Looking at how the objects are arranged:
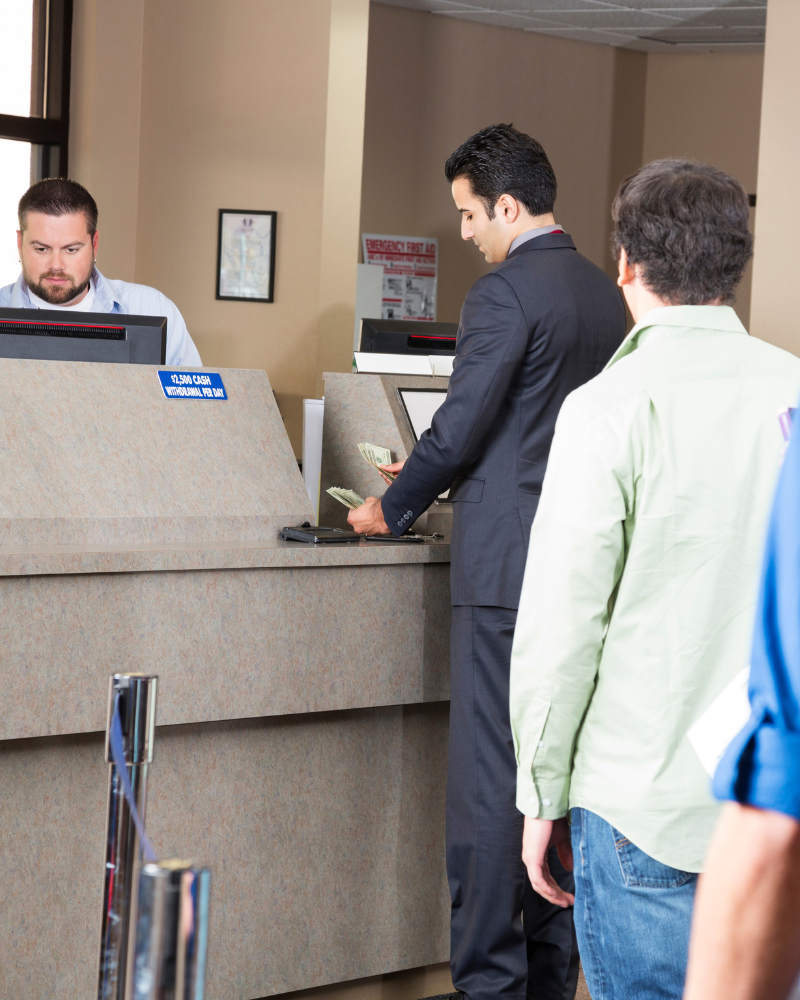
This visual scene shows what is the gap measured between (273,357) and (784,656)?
184 inches

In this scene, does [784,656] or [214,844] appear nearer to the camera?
[784,656]

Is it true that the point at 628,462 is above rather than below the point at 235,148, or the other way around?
below

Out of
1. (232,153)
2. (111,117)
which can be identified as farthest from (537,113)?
(111,117)

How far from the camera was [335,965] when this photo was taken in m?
2.27

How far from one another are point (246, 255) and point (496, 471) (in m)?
3.33

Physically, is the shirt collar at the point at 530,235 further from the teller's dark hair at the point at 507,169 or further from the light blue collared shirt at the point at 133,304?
the light blue collared shirt at the point at 133,304

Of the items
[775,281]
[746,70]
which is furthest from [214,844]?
[746,70]

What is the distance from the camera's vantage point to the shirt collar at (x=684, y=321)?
1.33 metres

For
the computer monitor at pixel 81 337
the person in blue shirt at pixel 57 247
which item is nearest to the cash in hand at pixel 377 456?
the computer monitor at pixel 81 337

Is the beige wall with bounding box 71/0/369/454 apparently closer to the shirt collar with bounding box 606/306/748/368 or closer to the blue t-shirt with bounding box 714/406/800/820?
the shirt collar with bounding box 606/306/748/368

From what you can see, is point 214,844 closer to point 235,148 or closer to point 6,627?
point 6,627

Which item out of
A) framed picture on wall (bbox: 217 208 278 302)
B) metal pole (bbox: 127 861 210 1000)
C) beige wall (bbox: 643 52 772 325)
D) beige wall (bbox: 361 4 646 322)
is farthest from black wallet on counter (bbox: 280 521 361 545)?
beige wall (bbox: 643 52 772 325)

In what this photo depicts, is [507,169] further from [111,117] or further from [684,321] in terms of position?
[111,117]

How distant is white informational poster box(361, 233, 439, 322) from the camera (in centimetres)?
655
